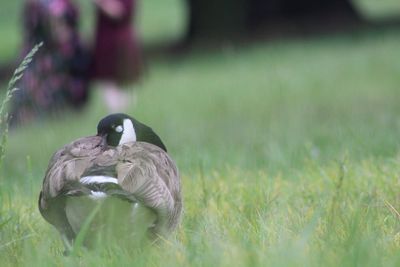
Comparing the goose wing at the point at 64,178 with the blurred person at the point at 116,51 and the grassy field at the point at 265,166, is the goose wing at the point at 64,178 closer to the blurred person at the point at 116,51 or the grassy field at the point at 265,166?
the grassy field at the point at 265,166

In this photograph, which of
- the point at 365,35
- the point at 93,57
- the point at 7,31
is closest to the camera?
the point at 93,57

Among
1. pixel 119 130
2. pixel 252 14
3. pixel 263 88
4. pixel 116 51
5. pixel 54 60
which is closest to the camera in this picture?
pixel 119 130

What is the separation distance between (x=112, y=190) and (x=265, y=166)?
243 centimetres

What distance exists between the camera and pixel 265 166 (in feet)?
20.3

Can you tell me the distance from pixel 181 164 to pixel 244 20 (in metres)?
11.7

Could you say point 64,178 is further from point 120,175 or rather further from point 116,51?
point 116,51

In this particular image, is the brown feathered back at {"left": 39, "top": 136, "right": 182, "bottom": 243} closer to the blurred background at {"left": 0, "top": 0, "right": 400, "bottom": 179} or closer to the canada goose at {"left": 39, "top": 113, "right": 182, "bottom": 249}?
the canada goose at {"left": 39, "top": 113, "right": 182, "bottom": 249}

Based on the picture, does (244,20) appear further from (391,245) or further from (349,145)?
(391,245)

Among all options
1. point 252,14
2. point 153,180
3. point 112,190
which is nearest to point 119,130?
point 153,180

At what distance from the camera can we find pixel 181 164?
21.3 feet

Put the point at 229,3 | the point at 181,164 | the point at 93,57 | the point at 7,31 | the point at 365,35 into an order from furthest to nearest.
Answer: the point at 7,31, the point at 229,3, the point at 365,35, the point at 93,57, the point at 181,164

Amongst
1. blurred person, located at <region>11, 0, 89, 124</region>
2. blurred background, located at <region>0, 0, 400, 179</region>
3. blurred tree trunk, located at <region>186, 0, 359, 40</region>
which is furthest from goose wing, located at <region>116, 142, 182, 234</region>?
blurred tree trunk, located at <region>186, 0, 359, 40</region>

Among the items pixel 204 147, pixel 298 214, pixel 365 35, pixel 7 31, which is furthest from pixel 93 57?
pixel 7 31

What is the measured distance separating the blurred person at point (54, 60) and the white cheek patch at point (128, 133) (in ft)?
24.3
